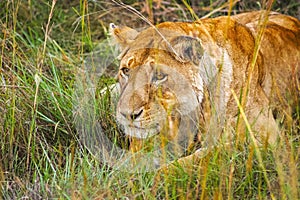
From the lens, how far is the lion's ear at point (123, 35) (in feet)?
9.68

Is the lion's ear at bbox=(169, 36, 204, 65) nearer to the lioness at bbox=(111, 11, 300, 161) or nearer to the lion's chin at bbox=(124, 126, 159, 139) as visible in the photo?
the lioness at bbox=(111, 11, 300, 161)

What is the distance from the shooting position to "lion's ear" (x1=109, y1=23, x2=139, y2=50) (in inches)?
116

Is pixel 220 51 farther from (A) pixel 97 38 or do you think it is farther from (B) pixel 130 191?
(A) pixel 97 38

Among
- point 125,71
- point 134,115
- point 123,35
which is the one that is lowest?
point 134,115

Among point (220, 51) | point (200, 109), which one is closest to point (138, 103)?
point (200, 109)

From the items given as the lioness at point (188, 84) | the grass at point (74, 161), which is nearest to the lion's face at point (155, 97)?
the lioness at point (188, 84)

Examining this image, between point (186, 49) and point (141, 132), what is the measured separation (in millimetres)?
375

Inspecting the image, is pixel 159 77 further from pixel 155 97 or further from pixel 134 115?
pixel 134 115

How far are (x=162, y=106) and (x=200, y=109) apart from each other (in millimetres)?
168

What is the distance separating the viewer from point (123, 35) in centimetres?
299

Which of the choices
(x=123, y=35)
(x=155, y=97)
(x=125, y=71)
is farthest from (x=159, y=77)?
(x=123, y=35)

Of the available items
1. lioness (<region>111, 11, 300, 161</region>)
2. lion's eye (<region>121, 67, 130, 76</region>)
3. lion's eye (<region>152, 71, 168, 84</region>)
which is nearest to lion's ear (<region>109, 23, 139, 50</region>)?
lioness (<region>111, 11, 300, 161</region>)

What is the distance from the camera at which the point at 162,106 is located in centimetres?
265

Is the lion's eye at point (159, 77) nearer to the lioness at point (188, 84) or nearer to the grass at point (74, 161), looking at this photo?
the lioness at point (188, 84)
